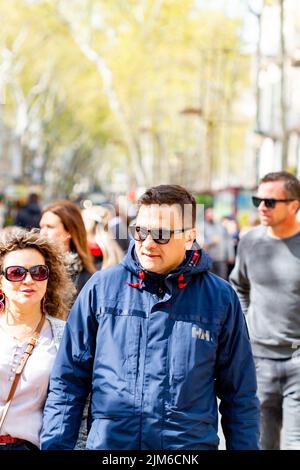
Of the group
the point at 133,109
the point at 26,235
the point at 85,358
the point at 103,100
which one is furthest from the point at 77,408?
the point at 103,100

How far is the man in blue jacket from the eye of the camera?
3236mm

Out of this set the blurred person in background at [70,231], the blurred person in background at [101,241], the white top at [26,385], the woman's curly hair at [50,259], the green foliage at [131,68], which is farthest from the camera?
the green foliage at [131,68]

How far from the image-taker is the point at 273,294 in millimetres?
5180

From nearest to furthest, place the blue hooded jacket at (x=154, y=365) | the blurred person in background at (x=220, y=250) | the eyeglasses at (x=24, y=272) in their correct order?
the blue hooded jacket at (x=154, y=365) < the eyeglasses at (x=24, y=272) < the blurred person in background at (x=220, y=250)

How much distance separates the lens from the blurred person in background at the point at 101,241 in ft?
25.1

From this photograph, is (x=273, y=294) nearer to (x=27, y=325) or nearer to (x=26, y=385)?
(x=27, y=325)

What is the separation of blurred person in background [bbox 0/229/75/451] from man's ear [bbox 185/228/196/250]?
0.69 m

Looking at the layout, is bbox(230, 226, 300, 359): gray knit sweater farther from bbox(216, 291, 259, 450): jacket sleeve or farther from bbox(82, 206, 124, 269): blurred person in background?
bbox(82, 206, 124, 269): blurred person in background

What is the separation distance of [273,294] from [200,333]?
193 cm

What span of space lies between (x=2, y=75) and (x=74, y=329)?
122ft

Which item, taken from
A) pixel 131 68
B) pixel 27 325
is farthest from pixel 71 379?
pixel 131 68

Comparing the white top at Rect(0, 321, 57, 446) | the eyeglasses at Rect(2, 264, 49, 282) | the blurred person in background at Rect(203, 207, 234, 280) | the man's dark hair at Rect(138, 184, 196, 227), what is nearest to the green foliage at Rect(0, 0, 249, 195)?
the blurred person in background at Rect(203, 207, 234, 280)

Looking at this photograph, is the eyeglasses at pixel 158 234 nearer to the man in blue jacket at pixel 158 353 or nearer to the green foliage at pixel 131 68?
the man in blue jacket at pixel 158 353

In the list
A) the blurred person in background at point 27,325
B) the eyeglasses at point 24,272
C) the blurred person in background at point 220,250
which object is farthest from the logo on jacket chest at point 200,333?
the blurred person in background at point 220,250
